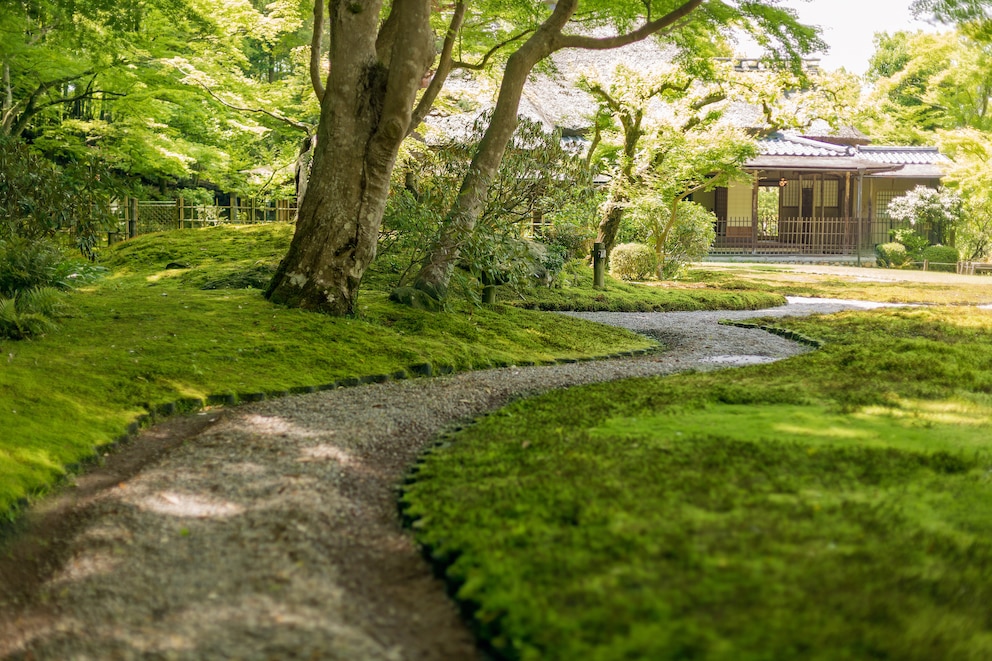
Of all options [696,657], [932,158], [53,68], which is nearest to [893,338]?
[696,657]

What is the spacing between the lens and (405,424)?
19.7 ft

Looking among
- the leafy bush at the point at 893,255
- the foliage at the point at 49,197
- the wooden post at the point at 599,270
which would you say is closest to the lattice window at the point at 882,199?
the leafy bush at the point at 893,255

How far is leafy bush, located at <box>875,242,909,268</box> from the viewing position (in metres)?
28.0

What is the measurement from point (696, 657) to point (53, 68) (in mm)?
18565

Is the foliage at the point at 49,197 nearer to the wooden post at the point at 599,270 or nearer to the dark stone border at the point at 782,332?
the dark stone border at the point at 782,332

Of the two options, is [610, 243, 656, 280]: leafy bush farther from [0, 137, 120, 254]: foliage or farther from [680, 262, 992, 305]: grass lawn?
[0, 137, 120, 254]: foliage

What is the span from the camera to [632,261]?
19.5 m

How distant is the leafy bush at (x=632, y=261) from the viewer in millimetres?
19391

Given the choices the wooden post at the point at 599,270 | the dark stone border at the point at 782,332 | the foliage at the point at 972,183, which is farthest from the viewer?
the foliage at the point at 972,183

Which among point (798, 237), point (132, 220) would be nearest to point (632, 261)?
point (132, 220)

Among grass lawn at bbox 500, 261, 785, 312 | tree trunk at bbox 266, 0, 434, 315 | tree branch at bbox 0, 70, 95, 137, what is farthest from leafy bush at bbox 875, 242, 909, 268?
tree trunk at bbox 266, 0, 434, 315

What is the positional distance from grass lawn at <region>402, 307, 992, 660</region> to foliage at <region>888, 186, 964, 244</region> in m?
24.0

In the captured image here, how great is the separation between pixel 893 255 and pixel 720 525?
2714 cm

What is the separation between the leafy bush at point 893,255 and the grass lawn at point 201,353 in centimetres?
2003
